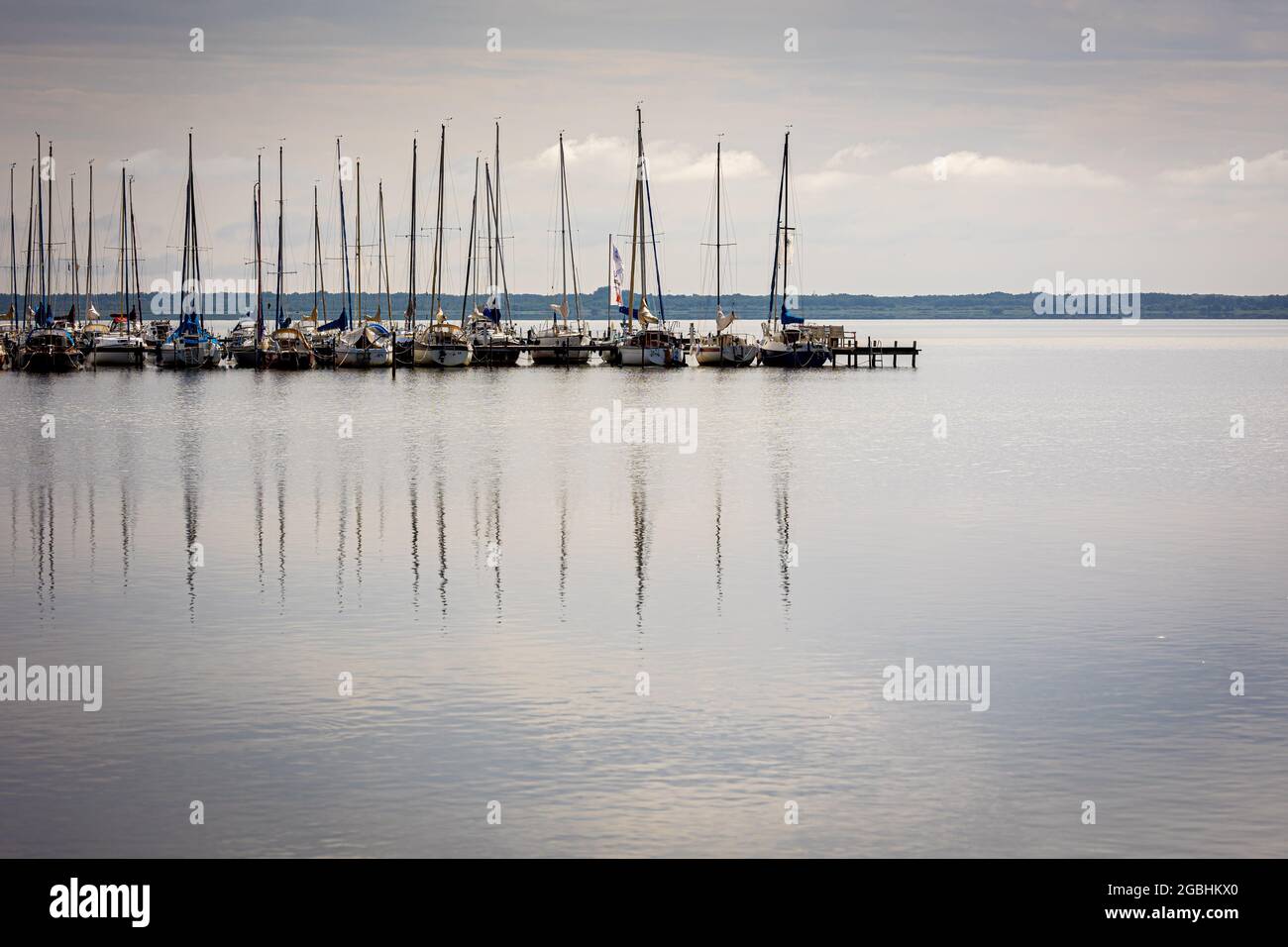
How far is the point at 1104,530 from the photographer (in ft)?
131

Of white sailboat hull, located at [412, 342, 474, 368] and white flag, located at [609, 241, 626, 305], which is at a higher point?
white flag, located at [609, 241, 626, 305]

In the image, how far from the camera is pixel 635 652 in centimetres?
2564

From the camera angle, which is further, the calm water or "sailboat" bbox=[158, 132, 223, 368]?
"sailboat" bbox=[158, 132, 223, 368]

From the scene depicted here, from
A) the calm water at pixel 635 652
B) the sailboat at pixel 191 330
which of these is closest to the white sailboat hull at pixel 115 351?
the sailboat at pixel 191 330

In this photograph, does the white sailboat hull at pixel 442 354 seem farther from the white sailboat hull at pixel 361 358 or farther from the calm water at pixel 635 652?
the calm water at pixel 635 652

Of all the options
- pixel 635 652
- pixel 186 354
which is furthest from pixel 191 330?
pixel 635 652

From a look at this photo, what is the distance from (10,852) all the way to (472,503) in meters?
27.9

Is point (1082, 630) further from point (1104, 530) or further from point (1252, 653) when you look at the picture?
point (1104, 530)

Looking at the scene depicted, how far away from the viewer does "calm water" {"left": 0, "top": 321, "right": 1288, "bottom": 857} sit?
58.2 ft

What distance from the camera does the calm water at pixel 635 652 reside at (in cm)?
1773

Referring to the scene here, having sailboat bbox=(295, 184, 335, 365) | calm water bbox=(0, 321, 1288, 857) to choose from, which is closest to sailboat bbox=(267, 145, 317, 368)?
sailboat bbox=(295, 184, 335, 365)

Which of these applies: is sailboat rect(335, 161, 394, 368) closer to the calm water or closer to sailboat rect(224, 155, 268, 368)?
sailboat rect(224, 155, 268, 368)

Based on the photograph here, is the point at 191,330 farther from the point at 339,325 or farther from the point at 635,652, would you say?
the point at 635,652
